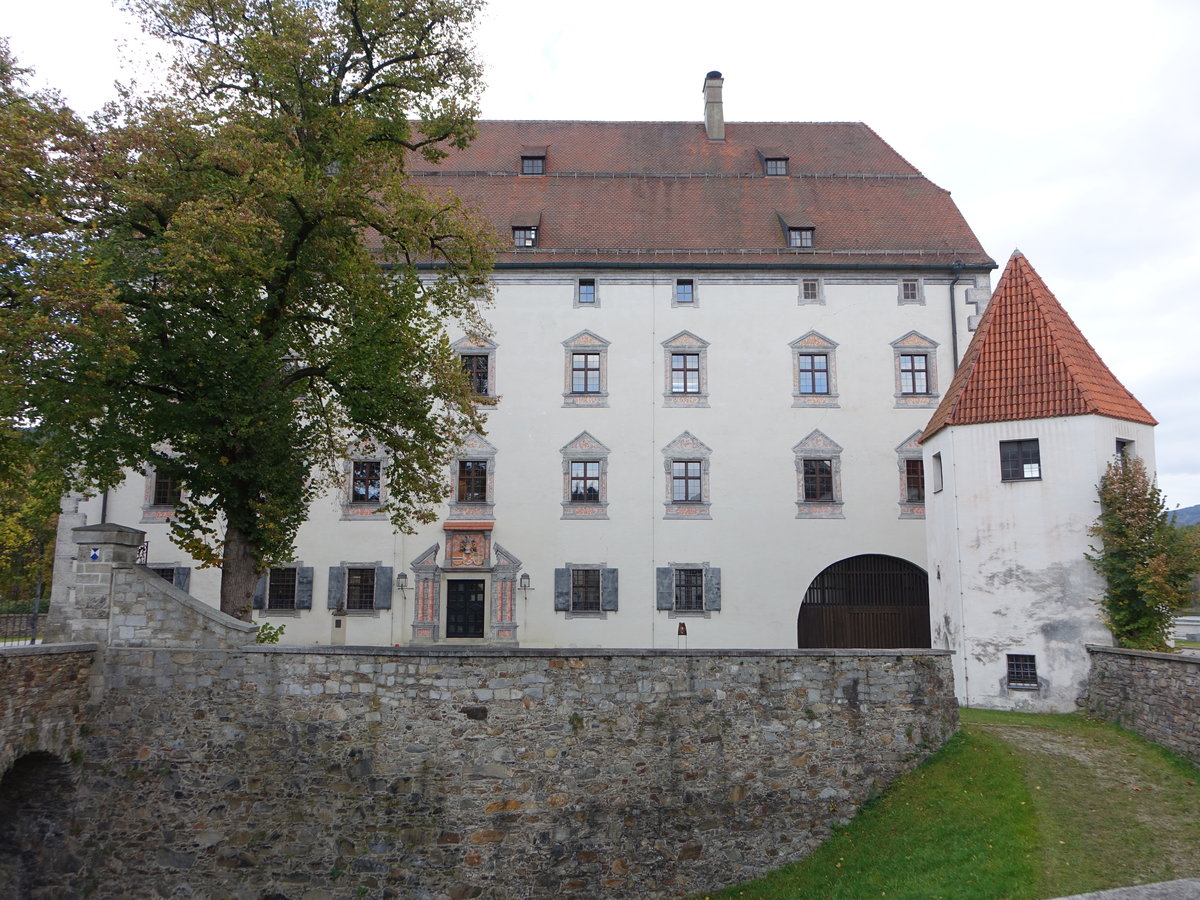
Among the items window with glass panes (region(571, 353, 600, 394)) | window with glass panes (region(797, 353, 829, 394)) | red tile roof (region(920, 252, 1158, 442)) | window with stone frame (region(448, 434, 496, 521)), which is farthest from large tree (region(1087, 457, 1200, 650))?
window with stone frame (region(448, 434, 496, 521))

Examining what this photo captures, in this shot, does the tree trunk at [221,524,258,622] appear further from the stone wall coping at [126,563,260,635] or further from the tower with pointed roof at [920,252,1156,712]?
the tower with pointed roof at [920,252,1156,712]

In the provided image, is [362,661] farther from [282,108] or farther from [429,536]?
[429,536]

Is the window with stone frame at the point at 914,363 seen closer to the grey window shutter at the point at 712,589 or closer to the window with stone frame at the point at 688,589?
the grey window shutter at the point at 712,589


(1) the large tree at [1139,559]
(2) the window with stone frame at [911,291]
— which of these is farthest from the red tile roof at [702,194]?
(1) the large tree at [1139,559]

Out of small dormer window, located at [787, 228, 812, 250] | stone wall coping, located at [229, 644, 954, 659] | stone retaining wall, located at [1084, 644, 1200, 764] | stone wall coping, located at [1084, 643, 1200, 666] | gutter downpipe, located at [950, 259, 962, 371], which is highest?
small dormer window, located at [787, 228, 812, 250]

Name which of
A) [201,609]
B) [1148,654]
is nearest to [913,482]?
[1148,654]

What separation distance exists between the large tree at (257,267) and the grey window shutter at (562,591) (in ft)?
23.7

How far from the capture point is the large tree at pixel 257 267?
1250cm

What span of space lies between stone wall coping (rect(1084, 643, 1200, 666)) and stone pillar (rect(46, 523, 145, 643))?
48.6ft

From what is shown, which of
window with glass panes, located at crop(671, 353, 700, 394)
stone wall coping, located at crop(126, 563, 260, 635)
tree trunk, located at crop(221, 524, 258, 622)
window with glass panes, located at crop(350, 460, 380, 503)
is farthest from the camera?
window with glass panes, located at crop(671, 353, 700, 394)

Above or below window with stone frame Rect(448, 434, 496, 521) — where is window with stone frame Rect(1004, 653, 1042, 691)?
below

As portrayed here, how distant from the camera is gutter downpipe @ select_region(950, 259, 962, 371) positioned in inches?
923

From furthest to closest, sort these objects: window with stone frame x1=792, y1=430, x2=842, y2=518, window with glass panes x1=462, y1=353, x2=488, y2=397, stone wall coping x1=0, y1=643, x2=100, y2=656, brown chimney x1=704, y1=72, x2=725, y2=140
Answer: brown chimney x1=704, y1=72, x2=725, y2=140
window with glass panes x1=462, y1=353, x2=488, y2=397
window with stone frame x1=792, y1=430, x2=842, y2=518
stone wall coping x1=0, y1=643, x2=100, y2=656

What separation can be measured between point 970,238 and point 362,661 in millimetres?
20204
